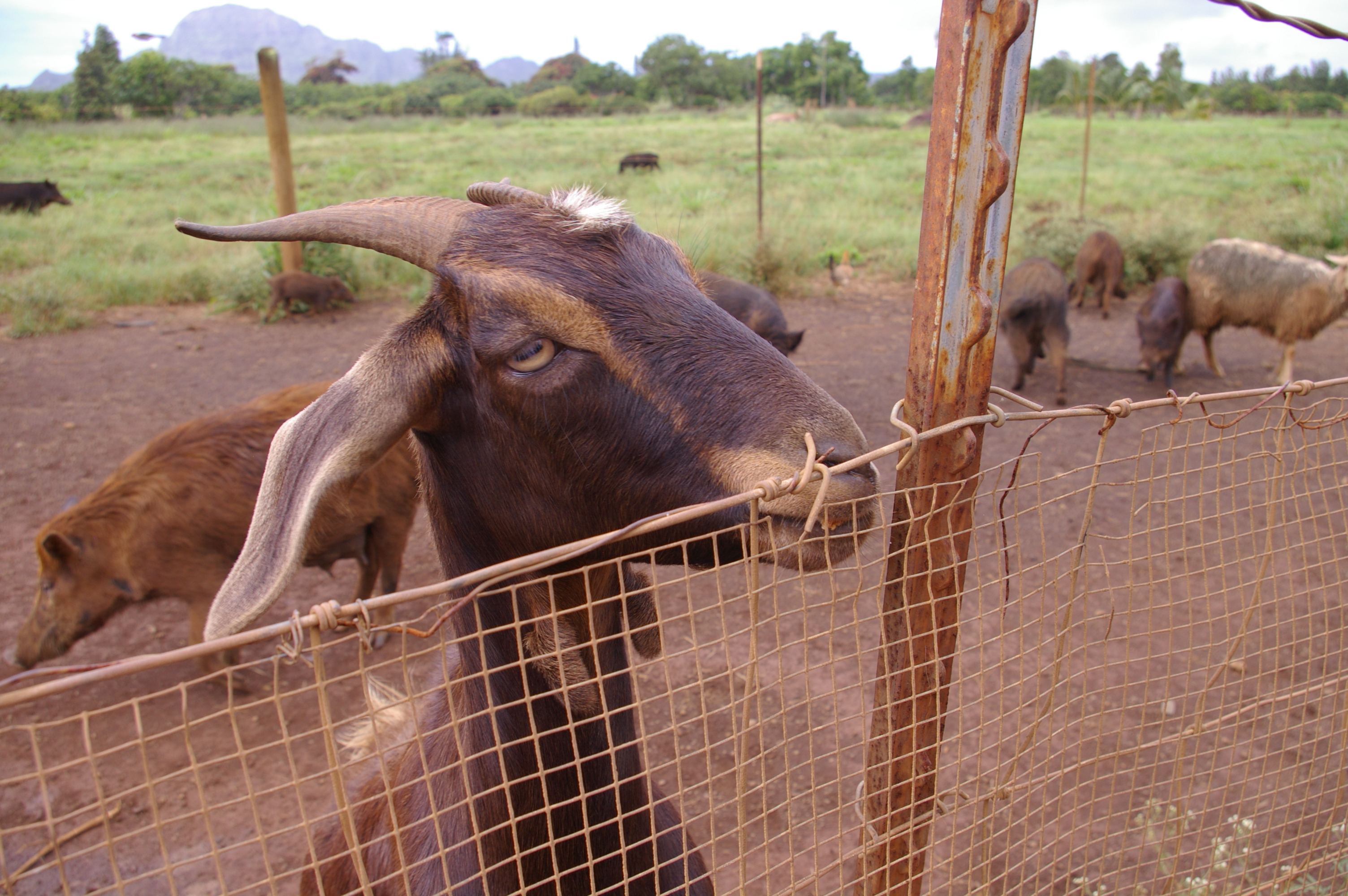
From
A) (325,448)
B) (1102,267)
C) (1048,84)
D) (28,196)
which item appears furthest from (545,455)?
(1048,84)

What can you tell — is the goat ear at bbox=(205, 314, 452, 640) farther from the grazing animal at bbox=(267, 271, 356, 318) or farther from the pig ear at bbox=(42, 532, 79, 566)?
the grazing animal at bbox=(267, 271, 356, 318)

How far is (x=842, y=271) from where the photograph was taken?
1501cm

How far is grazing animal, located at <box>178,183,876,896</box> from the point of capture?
1.64 meters

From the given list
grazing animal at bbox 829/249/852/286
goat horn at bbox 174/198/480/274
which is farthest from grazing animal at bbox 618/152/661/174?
goat horn at bbox 174/198/480/274

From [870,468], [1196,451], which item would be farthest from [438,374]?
[1196,451]

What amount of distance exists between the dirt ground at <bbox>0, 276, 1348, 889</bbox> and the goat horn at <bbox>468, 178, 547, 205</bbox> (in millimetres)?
4359

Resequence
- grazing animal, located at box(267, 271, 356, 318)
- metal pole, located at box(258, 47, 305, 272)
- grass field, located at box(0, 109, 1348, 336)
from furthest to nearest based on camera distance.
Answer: grass field, located at box(0, 109, 1348, 336) → grazing animal, located at box(267, 271, 356, 318) → metal pole, located at box(258, 47, 305, 272)

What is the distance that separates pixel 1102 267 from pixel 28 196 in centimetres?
2329

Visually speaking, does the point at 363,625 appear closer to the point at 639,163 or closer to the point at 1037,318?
the point at 1037,318

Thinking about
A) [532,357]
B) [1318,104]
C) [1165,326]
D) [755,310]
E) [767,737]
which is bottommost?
[767,737]

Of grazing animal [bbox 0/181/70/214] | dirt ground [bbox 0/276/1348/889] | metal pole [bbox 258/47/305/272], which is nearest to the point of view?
dirt ground [bbox 0/276/1348/889]

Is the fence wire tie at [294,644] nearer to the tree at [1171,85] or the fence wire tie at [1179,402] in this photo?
the fence wire tie at [1179,402]

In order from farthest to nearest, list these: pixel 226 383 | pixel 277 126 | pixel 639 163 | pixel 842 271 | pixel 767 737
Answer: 1. pixel 639 163
2. pixel 842 271
3. pixel 277 126
4. pixel 226 383
5. pixel 767 737

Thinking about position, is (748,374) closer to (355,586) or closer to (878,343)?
(355,586)
